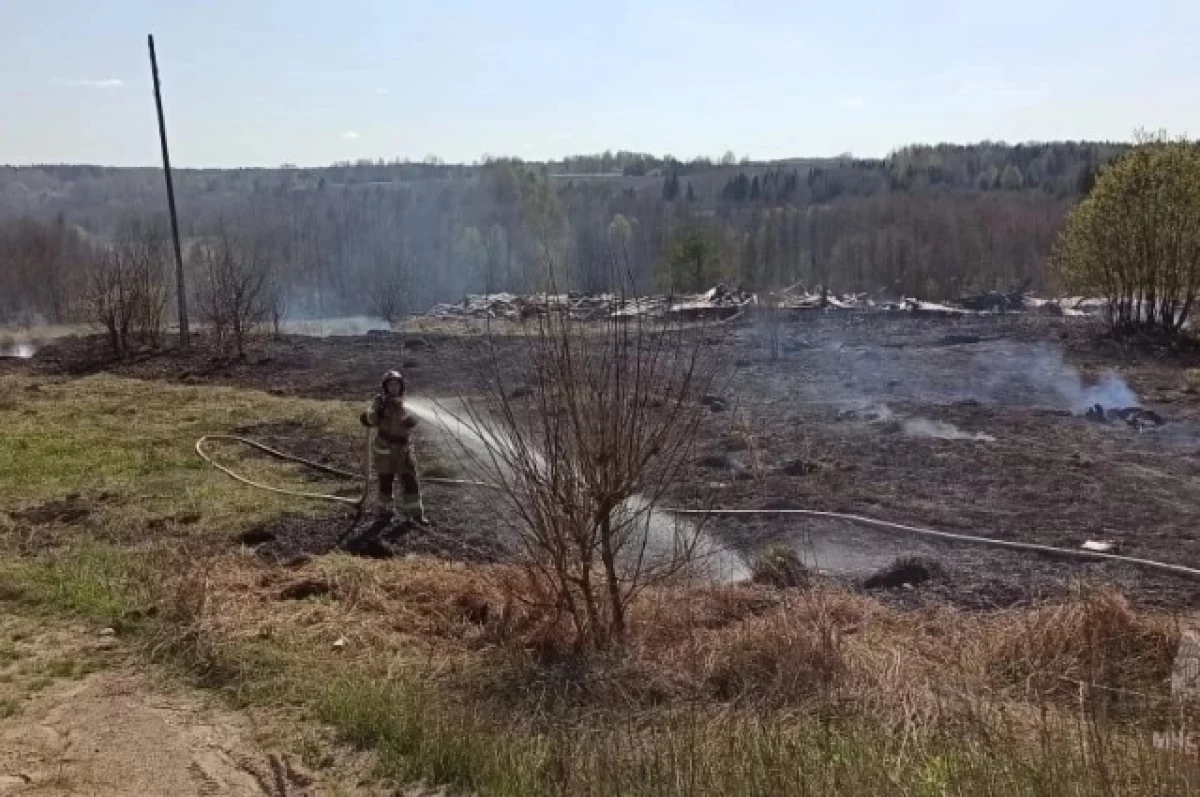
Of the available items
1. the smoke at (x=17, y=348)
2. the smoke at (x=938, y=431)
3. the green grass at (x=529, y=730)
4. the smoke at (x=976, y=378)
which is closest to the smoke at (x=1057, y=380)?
the smoke at (x=976, y=378)

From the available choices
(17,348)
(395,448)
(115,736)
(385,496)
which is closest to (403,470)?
(395,448)

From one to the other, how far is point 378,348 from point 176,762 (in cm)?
1804

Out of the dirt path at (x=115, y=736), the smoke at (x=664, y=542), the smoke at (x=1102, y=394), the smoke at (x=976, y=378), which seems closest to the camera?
the dirt path at (x=115, y=736)

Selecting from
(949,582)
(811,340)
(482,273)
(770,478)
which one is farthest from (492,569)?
(482,273)

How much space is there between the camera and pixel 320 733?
494 cm

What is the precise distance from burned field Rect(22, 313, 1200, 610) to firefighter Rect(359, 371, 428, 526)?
37 cm

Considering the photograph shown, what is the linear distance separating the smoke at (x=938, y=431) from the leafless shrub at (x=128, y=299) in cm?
1563

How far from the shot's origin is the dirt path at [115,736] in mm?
4520

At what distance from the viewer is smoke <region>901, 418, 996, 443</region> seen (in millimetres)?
12166

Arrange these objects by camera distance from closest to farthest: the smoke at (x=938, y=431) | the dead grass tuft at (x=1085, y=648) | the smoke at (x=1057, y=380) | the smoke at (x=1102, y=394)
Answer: the dead grass tuft at (x=1085, y=648), the smoke at (x=938, y=431), the smoke at (x=1102, y=394), the smoke at (x=1057, y=380)

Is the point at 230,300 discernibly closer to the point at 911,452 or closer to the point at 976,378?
the point at 976,378

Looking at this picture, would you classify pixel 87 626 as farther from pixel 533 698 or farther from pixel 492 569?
pixel 533 698

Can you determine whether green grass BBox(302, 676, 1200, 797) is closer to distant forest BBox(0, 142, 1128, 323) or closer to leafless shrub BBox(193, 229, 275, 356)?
leafless shrub BBox(193, 229, 275, 356)

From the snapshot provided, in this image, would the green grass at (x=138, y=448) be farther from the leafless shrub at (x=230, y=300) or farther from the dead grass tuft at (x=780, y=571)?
the dead grass tuft at (x=780, y=571)
